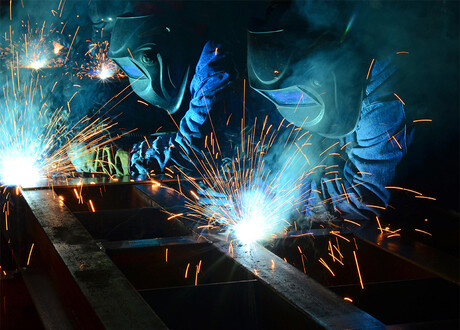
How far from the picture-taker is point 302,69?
3.02 m

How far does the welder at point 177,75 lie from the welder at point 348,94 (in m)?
1.37

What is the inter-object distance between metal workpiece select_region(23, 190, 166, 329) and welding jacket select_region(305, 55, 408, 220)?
1554 mm

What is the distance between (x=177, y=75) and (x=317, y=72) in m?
2.50

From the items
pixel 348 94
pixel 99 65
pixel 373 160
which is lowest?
pixel 373 160

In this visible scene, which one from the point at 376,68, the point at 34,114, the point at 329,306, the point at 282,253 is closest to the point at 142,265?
the point at 282,253

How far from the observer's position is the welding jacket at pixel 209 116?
4.49 metres

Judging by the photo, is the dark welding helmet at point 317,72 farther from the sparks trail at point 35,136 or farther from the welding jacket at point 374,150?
the sparks trail at point 35,136

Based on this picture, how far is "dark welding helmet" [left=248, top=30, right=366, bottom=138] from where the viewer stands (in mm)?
2959

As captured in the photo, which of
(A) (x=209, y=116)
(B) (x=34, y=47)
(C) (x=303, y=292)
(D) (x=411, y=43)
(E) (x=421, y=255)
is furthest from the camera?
(B) (x=34, y=47)

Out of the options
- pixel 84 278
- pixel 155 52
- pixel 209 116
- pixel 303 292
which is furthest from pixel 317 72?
pixel 155 52

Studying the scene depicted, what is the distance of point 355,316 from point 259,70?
1.89m

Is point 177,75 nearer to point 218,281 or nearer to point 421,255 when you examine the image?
point 218,281

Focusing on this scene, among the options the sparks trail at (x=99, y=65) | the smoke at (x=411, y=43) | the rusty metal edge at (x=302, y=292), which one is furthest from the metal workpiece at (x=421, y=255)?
the sparks trail at (x=99, y=65)

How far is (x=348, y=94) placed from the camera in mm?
2971
